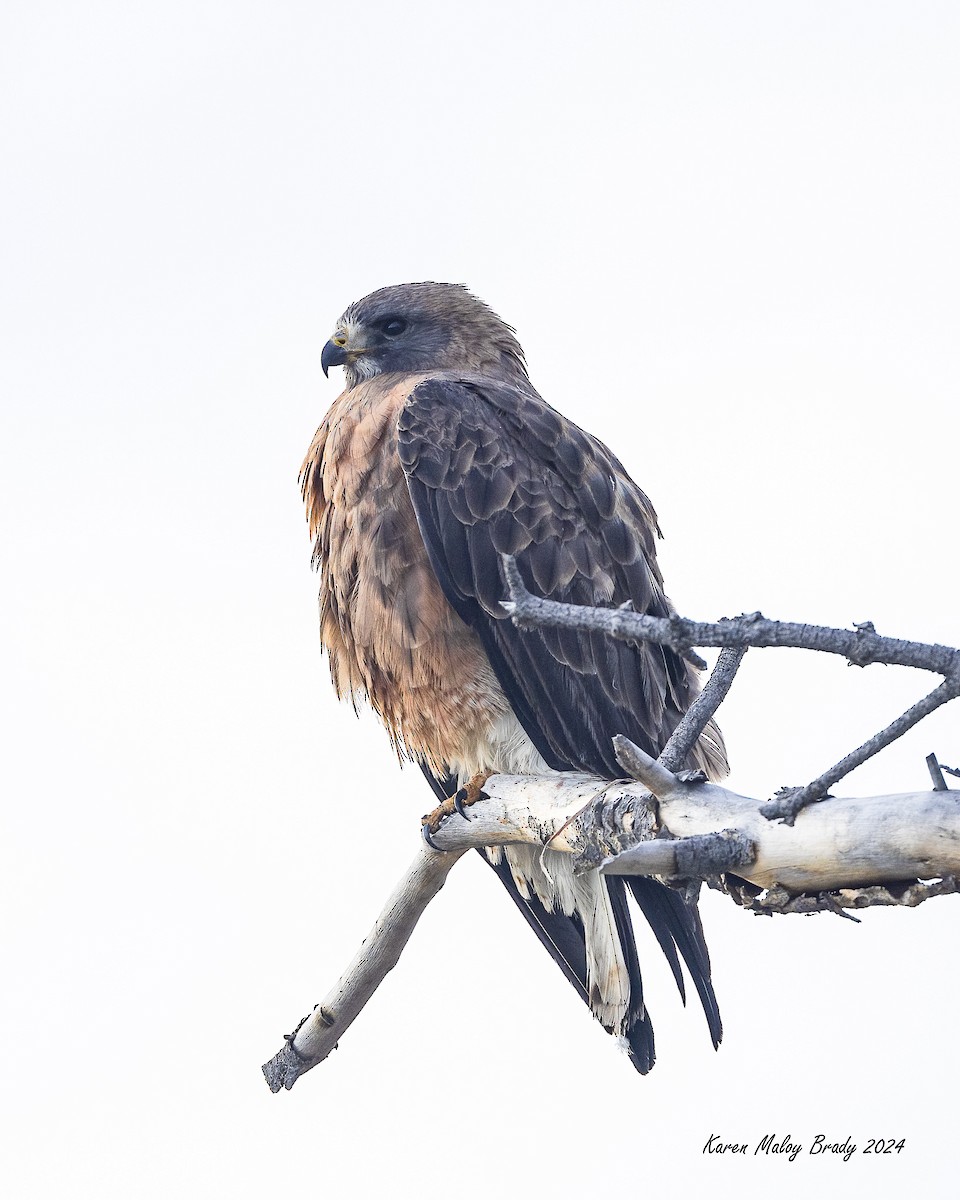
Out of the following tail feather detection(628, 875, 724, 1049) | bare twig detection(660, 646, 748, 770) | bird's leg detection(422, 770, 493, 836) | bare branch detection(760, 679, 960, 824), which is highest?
bird's leg detection(422, 770, 493, 836)

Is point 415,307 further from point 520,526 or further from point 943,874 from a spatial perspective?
point 943,874

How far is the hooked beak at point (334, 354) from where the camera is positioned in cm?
561

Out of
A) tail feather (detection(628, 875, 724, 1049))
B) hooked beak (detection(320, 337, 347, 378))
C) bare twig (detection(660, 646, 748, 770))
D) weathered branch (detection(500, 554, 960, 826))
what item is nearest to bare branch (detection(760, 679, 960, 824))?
weathered branch (detection(500, 554, 960, 826))

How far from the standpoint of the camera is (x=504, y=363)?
5762 mm

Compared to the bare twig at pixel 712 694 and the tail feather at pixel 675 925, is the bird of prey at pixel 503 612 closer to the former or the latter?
the tail feather at pixel 675 925

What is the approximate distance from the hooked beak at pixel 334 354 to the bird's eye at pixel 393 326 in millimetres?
182

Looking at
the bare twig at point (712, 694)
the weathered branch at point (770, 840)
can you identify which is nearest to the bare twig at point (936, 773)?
the weathered branch at point (770, 840)

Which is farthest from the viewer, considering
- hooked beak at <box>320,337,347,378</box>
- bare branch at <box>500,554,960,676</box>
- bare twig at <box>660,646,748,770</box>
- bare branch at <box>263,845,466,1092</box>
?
hooked beak at <box>320,337,347,378</box>

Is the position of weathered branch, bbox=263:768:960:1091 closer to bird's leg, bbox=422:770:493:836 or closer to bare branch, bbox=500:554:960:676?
bare branch, bbox=500:554:960:676

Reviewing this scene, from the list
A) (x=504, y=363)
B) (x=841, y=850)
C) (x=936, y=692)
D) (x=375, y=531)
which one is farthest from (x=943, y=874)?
(x=504, y=363)

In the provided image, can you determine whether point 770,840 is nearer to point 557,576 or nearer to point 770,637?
point 770,637

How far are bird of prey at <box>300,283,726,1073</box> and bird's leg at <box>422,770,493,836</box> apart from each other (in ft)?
0.34

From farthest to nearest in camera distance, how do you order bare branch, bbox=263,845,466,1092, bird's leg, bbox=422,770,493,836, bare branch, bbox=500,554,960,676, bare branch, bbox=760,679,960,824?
bird's leg, bbox=422,770,493,836 → bare branch, bbox=263,845,466,1092 → bare branch, bbox=760,679,960,824 → bare branch, bbox=500,554,960,676

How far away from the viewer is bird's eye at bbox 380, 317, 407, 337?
5.67 meters
